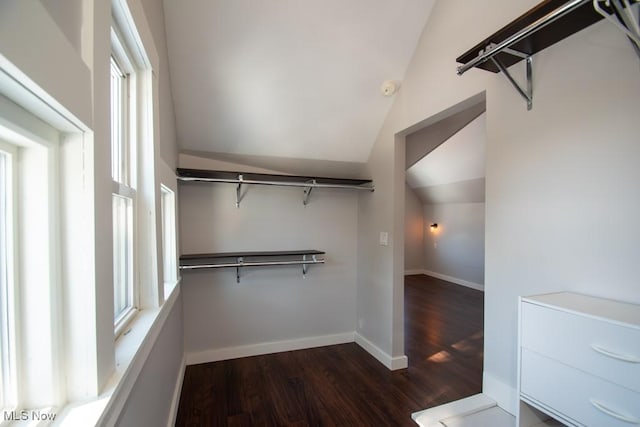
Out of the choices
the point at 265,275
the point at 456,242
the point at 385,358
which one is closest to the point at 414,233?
the point at 456,242

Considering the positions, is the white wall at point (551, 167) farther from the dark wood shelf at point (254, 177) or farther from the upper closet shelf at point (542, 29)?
the dark wood shelf at point (254, 177)

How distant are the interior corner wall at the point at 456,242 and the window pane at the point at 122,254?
223 inches

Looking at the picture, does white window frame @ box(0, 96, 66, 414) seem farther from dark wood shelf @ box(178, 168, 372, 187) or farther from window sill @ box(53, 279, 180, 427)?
dark wood shelf @ box(178, 168, 372, 187)

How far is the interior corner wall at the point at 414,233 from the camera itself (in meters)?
6.82

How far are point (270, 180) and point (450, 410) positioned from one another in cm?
214

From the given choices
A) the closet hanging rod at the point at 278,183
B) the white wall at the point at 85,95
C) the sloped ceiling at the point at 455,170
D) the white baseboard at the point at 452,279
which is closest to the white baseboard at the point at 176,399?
the white wall at the point at 85,95

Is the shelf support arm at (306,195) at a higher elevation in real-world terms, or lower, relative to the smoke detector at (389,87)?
lower

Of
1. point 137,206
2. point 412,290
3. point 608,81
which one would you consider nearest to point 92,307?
point 137,206

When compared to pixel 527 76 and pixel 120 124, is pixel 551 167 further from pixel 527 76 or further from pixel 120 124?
pixel 120 124

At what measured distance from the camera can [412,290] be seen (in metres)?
5.41

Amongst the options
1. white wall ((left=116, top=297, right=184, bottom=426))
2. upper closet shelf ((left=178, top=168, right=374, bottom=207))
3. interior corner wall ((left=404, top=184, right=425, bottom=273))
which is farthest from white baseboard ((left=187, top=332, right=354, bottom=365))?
interior corner wall ((left=404, top=184, right=425, bottom=273))

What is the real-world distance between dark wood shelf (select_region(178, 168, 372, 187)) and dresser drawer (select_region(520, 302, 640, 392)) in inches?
76.2

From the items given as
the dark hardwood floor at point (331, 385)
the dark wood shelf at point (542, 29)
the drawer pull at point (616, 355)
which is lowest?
the dark hardwood floor at point (331, 385)

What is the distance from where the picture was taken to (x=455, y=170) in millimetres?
5070
